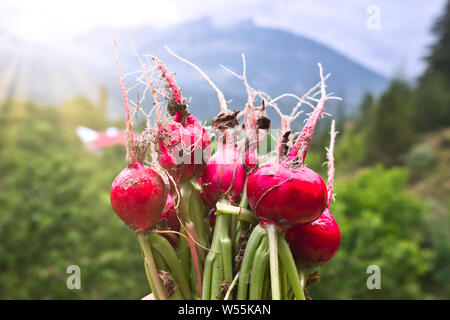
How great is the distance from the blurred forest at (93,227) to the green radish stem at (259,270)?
6.48 ft

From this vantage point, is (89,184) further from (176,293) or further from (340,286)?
(176,293)

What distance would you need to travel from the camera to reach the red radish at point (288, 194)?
0.62 metres

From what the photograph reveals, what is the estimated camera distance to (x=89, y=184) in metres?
3.01

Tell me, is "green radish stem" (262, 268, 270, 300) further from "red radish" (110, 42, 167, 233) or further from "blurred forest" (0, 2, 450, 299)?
"blurred forest" (0, 2, 450, 299)

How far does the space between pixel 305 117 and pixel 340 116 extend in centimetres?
630

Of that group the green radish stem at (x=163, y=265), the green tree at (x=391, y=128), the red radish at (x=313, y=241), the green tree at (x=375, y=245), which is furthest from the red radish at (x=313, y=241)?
the green tree at (x=391, y=128)

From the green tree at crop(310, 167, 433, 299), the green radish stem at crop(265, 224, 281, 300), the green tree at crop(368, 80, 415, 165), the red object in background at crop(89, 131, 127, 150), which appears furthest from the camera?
the green tree at crop(368, 80, 415, 165)

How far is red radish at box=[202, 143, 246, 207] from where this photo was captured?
711 mm

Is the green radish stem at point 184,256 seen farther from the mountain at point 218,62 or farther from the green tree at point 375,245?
the green tree at point 375,245

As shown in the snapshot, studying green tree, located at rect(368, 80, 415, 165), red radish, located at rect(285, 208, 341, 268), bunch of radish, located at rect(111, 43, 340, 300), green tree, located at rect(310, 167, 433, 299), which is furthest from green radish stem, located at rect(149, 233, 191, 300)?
green tree, located at rect(368, 80, 415, 165)

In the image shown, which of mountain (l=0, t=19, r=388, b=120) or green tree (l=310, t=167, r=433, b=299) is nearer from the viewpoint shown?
mountain (l=0, t=19, r=388, b=120)

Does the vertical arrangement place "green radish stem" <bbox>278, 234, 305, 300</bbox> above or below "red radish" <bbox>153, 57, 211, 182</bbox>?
below

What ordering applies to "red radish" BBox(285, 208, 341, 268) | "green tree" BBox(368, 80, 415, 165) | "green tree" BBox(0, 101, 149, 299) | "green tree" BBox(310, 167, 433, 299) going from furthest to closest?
"green tree" BBox(368, 80, 415, 165) → "green tree" BBox(310, 167, 433, 299) → "green tree" BBox(0, 101, 149, 299) → "red radish" BBox(285, 208, 341, 268)
